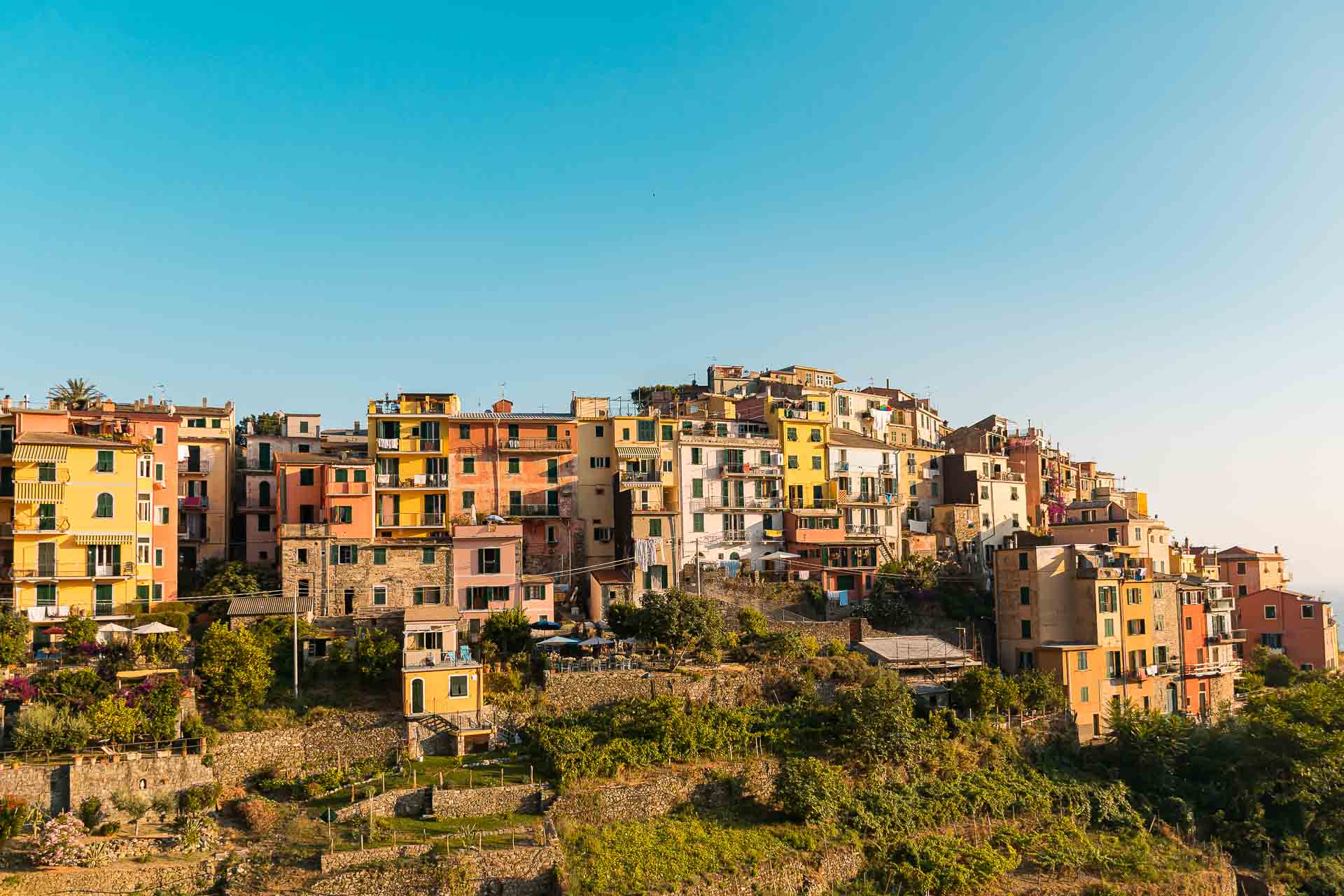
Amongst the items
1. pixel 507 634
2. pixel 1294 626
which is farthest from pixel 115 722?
pixel 1294 626

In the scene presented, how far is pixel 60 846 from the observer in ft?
106

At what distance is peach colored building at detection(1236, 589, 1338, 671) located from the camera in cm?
6538

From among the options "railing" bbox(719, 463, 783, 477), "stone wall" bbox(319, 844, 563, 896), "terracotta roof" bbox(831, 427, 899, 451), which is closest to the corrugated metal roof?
"stone wall" bbox(319, 844, 563, 896)

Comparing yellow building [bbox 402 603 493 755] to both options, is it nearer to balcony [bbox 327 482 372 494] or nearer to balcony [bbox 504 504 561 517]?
balcony [bbox 327 482 372 494]

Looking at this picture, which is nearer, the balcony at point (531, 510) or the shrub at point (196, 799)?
the shrub at point (196, 799)

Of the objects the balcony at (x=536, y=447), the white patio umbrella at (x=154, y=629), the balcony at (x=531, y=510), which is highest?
the balcony at (x=536, y=447)

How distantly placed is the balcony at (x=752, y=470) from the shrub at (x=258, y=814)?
32547mm

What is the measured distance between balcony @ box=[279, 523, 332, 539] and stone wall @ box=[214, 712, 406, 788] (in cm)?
1180

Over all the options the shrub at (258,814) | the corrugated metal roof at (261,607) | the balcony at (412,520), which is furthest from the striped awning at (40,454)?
the shrub at (258,814)

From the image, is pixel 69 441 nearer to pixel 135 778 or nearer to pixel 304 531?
pixel 304 531

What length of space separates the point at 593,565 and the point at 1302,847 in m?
35.7

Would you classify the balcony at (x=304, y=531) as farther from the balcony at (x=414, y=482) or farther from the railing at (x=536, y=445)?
the railing at (x=536, y=445)

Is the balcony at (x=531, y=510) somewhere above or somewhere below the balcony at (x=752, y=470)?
below

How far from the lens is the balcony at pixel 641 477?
193 feet
